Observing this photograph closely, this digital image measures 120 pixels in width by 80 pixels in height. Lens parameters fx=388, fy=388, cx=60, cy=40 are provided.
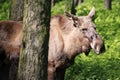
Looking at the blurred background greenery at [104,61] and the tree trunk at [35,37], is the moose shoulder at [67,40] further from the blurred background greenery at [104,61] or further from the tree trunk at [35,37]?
the tree trunk at [35,37]

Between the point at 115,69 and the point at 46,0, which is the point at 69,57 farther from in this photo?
the point at 115,69

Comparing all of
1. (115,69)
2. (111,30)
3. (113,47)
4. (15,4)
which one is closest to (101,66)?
(115,69)

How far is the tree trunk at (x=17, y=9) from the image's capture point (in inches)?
406

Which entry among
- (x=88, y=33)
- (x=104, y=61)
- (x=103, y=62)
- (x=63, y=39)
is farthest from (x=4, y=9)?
(x=88, y=33)

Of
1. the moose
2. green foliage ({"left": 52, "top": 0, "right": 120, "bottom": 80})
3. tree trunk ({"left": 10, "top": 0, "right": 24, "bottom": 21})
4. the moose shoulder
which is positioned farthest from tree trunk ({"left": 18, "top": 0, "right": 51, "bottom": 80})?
green foliage ({"left": 52, "top": 0, "right": 120, "bottom": 80})

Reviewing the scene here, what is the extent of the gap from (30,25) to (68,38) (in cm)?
288

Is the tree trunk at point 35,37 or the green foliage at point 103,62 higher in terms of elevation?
the tree trunk at point 35,37

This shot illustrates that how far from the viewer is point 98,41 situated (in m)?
8.80

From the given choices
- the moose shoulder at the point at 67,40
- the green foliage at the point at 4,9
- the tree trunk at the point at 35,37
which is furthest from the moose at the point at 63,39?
the green foliage at the point at 4,9

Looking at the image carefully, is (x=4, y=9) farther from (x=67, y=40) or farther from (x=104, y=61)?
(x=67, y=40)

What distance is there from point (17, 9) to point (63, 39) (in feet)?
5.87

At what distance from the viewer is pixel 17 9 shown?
1034cm

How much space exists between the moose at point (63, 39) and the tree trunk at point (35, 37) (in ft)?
7.49

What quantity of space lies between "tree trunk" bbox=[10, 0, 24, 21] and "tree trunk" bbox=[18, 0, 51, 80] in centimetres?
376
